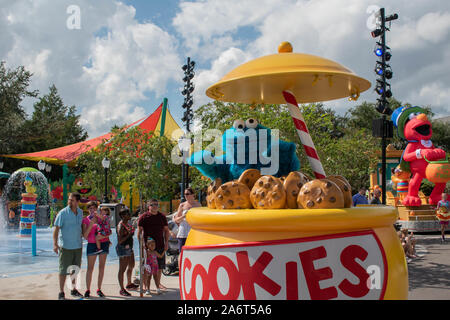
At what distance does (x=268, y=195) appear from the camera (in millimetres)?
3260

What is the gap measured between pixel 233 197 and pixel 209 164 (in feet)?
3.50

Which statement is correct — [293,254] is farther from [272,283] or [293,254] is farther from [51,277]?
[51,277]

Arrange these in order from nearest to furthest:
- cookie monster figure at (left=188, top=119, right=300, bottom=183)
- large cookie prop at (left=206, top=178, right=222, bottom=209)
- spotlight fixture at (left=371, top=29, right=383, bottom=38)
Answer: large cookie prop at (left=206, top=178, right=222, bottom=209) < cookie monster figure at (left=188, top=119, right=300, bottom=183) < spotlight fixture at (left=371, top=29, right=383, bottom=38)

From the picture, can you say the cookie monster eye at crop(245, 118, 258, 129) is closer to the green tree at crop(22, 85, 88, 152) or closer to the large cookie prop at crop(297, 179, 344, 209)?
the large cookie prop at crop(297, 179, 344, 209)

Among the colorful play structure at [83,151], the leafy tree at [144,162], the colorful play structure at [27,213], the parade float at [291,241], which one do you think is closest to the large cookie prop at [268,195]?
the parade float at [291,241]

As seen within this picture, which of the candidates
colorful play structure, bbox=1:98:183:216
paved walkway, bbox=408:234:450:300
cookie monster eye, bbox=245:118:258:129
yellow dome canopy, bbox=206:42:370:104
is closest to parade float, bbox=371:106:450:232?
paved walkway, bbox=408:234:450:300

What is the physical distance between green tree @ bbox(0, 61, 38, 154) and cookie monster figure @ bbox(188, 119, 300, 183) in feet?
97.7

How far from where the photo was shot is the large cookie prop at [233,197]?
3443mm

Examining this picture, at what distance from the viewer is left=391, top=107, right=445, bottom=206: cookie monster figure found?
51.3 ft

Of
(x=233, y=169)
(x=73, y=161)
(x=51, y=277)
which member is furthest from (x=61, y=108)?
(x=233, y=169)

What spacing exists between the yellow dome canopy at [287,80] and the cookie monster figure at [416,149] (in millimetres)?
12655

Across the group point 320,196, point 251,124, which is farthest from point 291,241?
point 251,124

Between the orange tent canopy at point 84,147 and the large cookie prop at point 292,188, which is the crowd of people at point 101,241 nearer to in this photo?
the large cookie prop at point 292,188

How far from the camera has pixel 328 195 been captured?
312 cm
